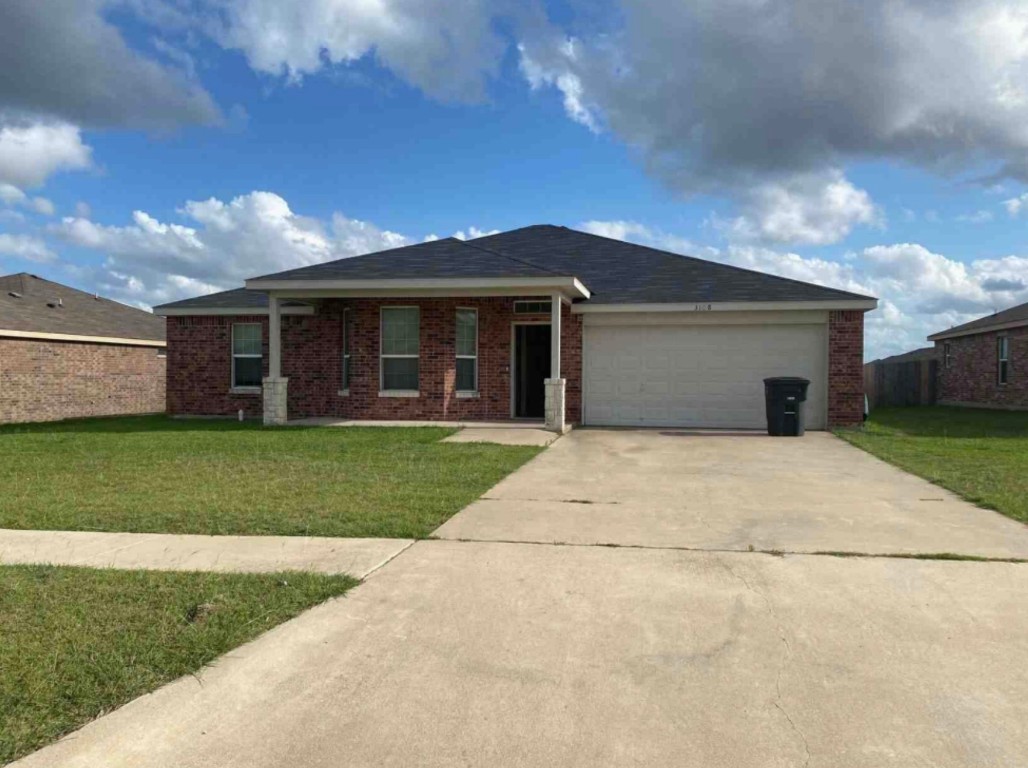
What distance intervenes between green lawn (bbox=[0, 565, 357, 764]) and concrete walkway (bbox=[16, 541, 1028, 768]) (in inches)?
5.6

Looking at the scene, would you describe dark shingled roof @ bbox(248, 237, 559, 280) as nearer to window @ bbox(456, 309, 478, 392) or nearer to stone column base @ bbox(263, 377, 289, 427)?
window @ bbox(456, 309, 478, 392)

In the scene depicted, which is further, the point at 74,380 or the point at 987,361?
the point at 987,361

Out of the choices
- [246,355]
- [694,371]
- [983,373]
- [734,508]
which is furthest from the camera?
[983,373]

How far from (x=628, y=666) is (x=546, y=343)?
14573 mm

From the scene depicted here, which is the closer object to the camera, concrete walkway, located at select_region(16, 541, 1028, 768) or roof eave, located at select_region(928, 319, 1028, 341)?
concrete walkway, located at select_region(16, 541, 1028, 768)

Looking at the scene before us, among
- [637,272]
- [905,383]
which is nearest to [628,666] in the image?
[637,272]

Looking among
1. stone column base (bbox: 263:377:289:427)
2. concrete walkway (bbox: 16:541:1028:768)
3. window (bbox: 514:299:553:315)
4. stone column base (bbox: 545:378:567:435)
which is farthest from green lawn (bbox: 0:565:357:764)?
window (bbox: 514:299:553:315)

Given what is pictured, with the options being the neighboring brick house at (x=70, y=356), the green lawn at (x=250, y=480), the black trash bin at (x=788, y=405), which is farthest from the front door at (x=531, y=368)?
the neighboring brick house at (x=70, y=356)

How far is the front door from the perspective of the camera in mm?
17672

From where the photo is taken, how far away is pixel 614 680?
3.74m

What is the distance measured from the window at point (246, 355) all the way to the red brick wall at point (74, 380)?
6.57 meters

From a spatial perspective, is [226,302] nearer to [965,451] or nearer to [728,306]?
[728,306]

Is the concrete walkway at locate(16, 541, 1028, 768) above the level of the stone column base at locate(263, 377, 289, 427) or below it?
below

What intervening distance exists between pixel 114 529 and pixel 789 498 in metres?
6.75
